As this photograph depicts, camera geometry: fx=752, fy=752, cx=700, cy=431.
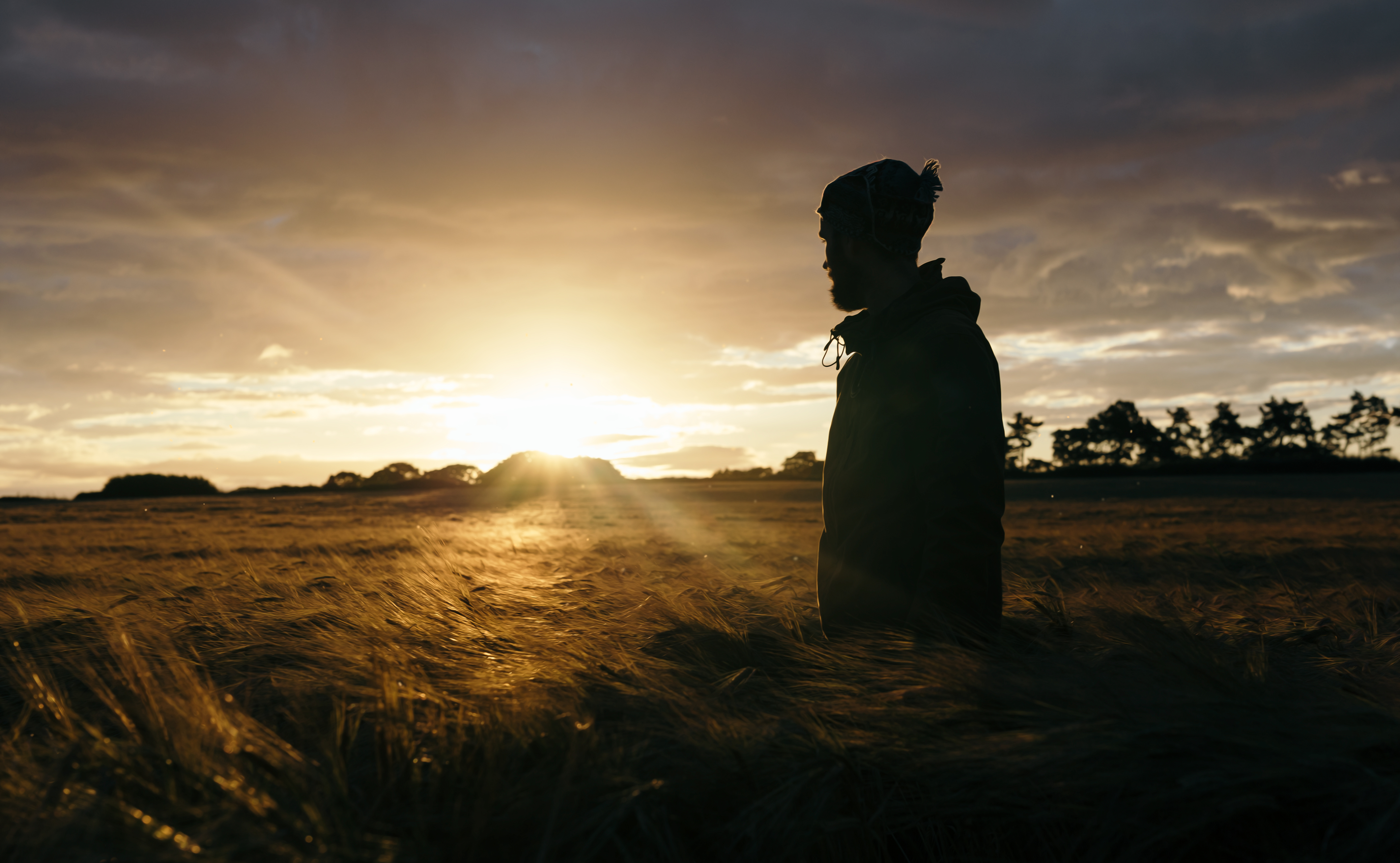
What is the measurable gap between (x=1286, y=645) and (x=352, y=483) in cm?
6300

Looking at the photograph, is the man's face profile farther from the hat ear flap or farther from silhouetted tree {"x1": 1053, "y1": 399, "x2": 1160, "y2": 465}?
silhouetted tree {"x1": 1053, "y1": 399, "x2": 1160, "y2": 465}

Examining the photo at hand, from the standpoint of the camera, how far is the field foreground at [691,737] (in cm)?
130

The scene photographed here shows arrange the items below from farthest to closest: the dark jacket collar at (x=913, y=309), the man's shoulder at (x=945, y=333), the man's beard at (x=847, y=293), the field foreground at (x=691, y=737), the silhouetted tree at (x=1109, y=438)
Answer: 1. the silhouetted tree at (x=1109, y=438)
2. the man's beard at (x=847, y=293)
3. the dark jacket collar at (x=913, y=309)
4. the man's shoulder at (x=945, y=333)
5. the field foreground at (x=691, y=737)

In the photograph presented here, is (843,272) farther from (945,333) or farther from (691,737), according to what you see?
(691,737)

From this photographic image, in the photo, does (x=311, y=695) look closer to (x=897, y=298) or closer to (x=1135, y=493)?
(x=897, y=298)

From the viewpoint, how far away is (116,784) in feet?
4.43

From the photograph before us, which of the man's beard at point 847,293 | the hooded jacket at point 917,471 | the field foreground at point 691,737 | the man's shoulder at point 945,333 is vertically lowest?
the field foreground at point 691,737

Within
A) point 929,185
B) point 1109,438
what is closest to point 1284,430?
point 1109,438

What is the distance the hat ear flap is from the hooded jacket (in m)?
0.28

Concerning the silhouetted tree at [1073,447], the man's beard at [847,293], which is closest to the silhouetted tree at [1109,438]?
the silhouetted tree at [1073,447]

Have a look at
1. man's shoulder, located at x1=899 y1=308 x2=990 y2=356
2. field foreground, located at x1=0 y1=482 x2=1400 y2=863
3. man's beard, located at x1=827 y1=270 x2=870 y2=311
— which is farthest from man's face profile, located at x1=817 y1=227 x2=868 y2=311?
field foreground, located at x1=0 y1=482 x2=1400 y2=863

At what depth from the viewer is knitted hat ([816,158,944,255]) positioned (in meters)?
3.02

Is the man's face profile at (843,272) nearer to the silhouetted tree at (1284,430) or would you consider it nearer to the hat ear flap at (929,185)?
the hat ear flap at (929,185)

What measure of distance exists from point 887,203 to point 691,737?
227cm
